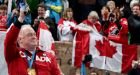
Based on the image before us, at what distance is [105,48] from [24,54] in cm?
560

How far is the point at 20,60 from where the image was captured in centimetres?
553

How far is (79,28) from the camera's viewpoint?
11.4 m

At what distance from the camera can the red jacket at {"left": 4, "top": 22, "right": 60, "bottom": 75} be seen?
5371mm

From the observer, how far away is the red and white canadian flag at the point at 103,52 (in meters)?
10.9

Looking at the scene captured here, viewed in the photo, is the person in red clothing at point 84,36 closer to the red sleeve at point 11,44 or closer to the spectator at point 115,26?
the spectator at point 115,26

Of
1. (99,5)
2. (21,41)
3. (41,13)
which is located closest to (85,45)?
(41,13)

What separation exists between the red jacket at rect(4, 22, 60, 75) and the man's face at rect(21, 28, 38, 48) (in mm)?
107

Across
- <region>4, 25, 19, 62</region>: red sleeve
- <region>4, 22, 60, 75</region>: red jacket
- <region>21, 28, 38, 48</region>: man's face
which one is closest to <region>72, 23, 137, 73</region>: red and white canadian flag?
<region>4, 22, 60, 75</region>: red jacket

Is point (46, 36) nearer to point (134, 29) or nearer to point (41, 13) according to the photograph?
point (41, 13)

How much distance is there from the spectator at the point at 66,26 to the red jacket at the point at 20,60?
573 centimetres

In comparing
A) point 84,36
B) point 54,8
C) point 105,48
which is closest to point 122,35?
point 105,48

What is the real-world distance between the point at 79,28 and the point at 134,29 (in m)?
1.46

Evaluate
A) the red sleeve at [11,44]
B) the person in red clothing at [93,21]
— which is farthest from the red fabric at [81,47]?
the red sleeve at [11,44]

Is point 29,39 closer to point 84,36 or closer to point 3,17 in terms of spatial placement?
point 3,17
